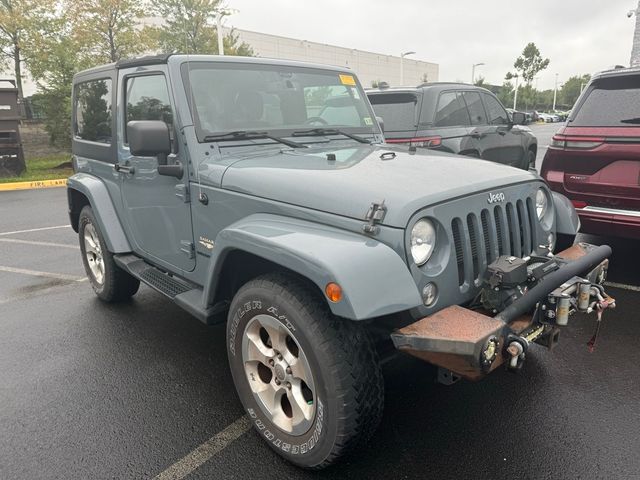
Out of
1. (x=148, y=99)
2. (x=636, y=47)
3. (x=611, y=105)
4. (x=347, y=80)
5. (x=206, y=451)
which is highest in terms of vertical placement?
(x=636, y=47)

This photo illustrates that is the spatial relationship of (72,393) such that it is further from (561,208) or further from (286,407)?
(561,208)

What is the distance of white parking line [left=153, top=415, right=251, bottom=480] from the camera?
8.09 ft

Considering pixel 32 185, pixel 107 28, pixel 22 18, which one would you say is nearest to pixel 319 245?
pixel 32 185

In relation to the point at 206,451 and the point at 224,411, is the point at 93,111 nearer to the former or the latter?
the point at 224,411

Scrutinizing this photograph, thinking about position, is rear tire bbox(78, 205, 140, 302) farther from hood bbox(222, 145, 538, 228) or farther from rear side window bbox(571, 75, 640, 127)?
rear side window bbox(571, 75, 640, 127)

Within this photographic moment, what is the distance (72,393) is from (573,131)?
15.1ft

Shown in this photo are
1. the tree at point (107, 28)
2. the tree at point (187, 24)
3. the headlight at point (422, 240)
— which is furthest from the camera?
the tree at point (187, 24)

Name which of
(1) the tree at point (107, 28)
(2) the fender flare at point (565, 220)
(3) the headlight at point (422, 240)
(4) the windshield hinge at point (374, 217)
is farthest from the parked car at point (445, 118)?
(1) the tree at point (107, 28)

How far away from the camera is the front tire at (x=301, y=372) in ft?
7.06

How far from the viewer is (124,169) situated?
12.4ft

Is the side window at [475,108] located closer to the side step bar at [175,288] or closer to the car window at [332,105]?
the car window at [332,105]

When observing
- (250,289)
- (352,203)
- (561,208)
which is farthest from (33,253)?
(561,208)

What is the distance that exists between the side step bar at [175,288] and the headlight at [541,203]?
1.95 meters

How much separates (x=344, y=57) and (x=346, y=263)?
62.2 m
